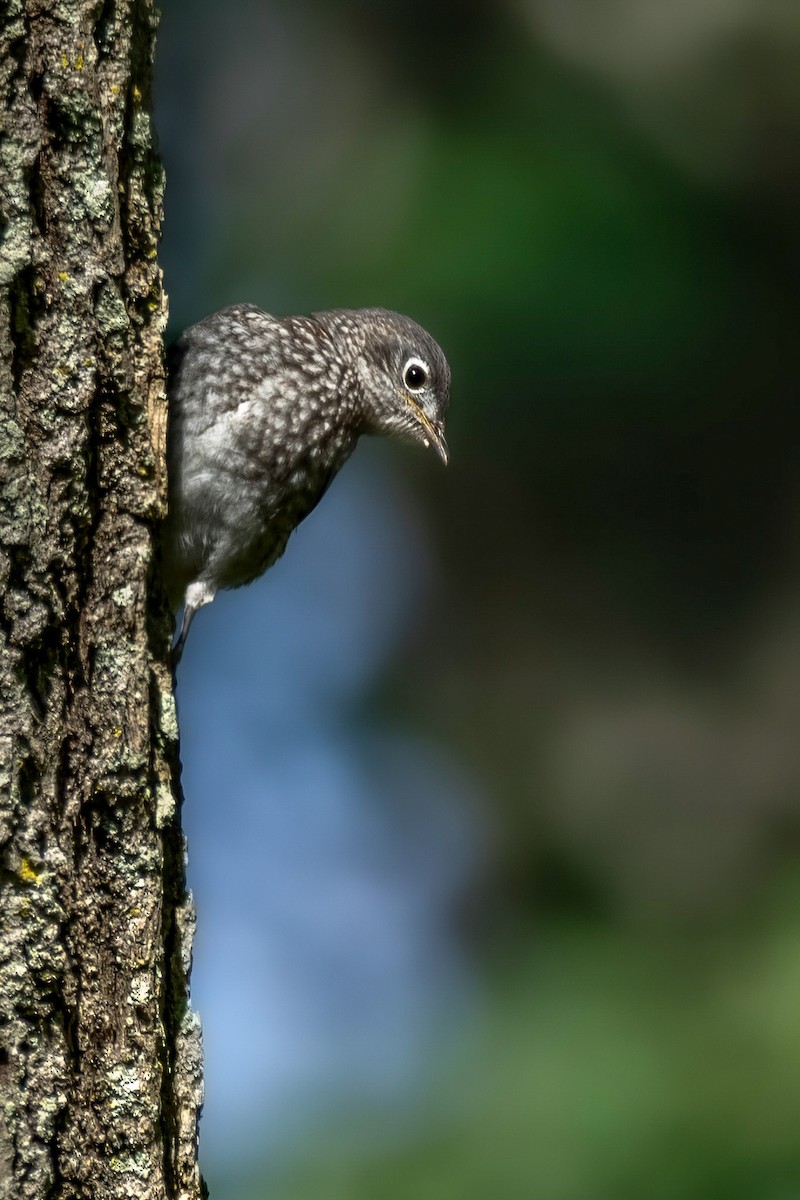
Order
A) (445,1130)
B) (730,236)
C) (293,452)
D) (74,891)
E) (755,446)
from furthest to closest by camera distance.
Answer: (755,446) → (730,236) → (445,1130) → (293,452) → (74,891)

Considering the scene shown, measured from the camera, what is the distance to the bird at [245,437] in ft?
11.6

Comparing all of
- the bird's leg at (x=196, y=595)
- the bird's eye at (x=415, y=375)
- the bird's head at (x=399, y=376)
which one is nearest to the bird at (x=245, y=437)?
the bird's leg at (x=196, y=595)

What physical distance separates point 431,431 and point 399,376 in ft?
0.82

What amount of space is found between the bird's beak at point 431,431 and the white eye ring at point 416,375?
0.04m

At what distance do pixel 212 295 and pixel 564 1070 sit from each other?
4186mm

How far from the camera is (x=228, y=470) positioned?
3.61 m

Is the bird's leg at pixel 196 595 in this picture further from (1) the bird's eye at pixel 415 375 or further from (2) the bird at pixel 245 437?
(1) the bird's eye at pixel 415 375

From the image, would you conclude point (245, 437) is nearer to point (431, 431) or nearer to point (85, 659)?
point (85, 659)

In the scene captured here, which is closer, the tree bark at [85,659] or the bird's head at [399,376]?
the tree bark at [85,659]

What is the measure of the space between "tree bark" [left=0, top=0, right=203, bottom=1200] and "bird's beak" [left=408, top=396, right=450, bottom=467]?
2.12 meters

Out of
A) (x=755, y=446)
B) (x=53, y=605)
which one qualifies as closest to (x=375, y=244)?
(x=755, y=446)

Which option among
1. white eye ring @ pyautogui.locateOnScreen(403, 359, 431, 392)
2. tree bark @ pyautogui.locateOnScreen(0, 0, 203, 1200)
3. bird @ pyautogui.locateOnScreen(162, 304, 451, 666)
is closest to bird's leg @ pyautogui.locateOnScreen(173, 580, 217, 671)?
bird @ pyautogui.locateOnScreen(162, 304, 451, 666)

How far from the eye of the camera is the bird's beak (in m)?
4.92

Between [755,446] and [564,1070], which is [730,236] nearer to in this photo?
[755,446]
